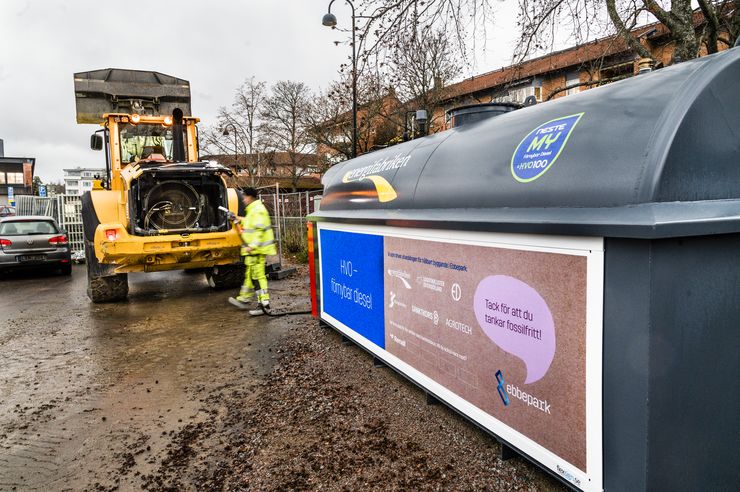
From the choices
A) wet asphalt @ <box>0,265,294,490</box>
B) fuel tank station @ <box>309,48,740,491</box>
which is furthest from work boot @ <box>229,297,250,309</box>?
fuel tank station @ <box>309,48,740,491</box>

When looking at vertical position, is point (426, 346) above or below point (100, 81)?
below

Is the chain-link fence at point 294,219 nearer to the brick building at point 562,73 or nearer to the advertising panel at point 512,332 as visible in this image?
the brick building at point 562,73

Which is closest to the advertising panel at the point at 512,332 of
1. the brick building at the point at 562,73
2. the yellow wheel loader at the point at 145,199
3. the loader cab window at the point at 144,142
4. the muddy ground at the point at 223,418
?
the muddy ground at the point at 223,418

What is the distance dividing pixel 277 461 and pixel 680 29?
6033 mm

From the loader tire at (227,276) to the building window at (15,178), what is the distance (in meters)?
62.2

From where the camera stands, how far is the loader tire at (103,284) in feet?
26.1

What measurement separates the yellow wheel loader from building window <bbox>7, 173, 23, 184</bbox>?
59962mm

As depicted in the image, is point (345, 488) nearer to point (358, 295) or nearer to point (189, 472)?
point (189, 472)

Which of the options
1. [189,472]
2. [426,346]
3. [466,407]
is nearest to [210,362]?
[189,472]

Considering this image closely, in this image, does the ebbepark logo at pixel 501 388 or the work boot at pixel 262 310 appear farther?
the work boot at pixel 262 310

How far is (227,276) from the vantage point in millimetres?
9070

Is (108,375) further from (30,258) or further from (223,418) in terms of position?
(30,258)

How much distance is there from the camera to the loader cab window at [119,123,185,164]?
883 centimetres

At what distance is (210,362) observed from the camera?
4.94 meters
